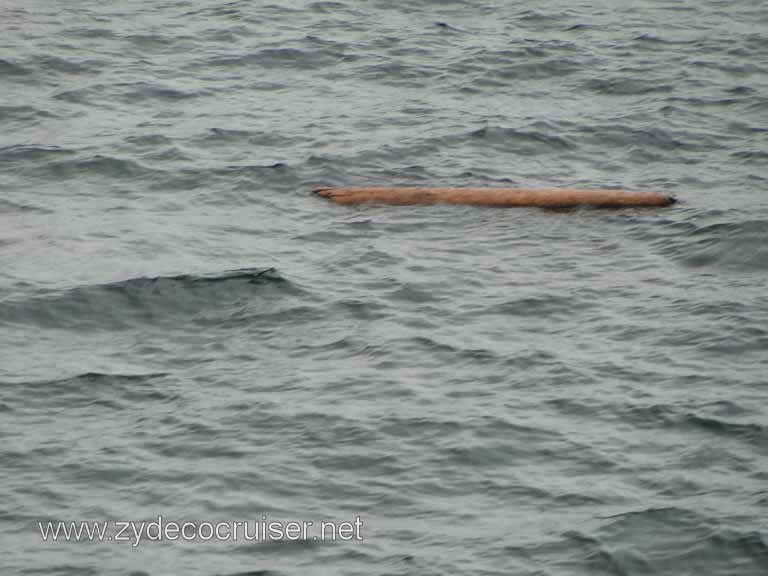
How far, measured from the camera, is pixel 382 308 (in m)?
11.3

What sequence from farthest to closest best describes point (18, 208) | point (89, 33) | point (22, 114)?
point (89, 33), point (22, 114), point (18, 208)

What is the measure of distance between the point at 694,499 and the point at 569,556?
42.7 inches

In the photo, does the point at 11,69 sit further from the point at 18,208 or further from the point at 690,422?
the point at 690,422

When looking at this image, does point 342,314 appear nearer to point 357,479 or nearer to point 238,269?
point 238,269

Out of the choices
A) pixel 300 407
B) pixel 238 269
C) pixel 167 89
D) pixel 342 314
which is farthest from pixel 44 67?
pixel 300 407

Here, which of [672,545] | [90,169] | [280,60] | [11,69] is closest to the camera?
[672,545]

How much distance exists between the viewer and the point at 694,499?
8484mm

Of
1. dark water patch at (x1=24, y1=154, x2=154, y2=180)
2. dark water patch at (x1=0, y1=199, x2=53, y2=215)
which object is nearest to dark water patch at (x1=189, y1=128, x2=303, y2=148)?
dark water patch at (x1=24, y1=154, x2=154, y2=180)

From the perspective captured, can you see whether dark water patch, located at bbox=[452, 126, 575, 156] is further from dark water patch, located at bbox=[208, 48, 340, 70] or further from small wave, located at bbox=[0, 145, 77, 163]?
small wave, located at bbox=[0, 145, 77, 163]

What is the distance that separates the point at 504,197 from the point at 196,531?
6425 millimetres

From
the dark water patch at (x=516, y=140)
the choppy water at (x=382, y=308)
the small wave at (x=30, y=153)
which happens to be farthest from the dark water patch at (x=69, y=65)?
the dark water patch at (x=516, y=140)

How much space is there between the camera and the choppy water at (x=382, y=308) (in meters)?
8.30

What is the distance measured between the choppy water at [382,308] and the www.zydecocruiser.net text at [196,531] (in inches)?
3.0

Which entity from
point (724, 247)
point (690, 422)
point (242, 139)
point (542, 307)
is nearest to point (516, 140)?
point (242, 139)
